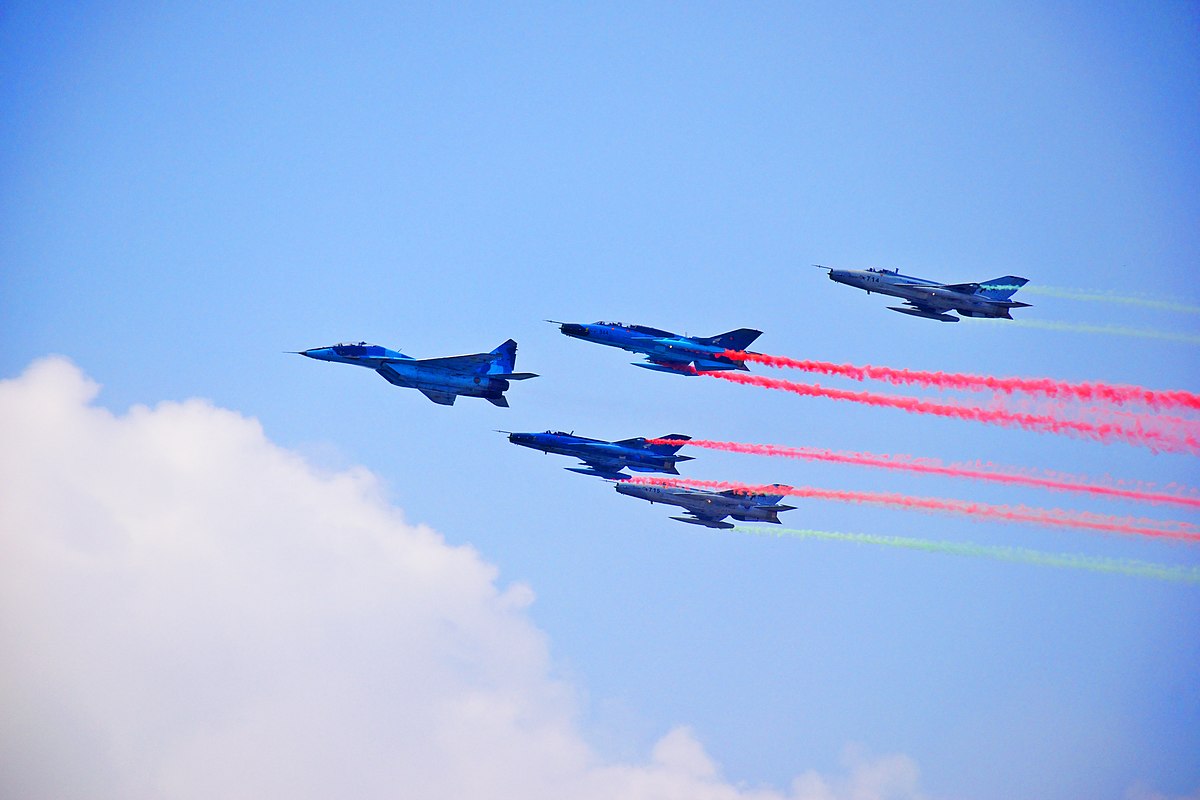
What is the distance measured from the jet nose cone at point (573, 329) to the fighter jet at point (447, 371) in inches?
115

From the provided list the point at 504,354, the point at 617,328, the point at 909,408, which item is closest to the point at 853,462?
the point at 909,408

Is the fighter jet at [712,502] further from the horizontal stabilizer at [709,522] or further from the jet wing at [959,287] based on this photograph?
the jet wing at [959,287]

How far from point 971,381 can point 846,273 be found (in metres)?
9.06

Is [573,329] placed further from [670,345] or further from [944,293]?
[944,293]

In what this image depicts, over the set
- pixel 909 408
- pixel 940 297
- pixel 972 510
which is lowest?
pixel 972 510

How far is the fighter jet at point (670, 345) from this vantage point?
7556 centimetres

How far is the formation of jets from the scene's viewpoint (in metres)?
71.2

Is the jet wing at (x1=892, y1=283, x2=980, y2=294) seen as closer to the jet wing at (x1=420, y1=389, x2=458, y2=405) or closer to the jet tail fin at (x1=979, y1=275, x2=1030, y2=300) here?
the jet tail fin at (x1=979, y1=275, x2=1030, y2=300)

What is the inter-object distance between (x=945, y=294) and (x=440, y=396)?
27945 millimetres

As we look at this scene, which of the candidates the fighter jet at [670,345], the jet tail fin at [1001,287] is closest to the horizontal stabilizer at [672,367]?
the fighter jet at [670,345]

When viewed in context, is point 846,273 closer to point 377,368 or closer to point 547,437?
point 547,437

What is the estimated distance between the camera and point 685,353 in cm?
7581

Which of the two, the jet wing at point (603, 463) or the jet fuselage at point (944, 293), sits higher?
the jet fuselage at point (944, 293)

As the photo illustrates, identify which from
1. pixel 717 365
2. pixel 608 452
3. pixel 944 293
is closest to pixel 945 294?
pixel 944 293
